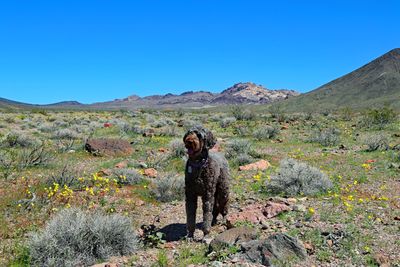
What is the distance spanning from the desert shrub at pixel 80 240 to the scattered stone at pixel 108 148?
7301 mm

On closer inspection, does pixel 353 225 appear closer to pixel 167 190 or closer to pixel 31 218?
pixel 167 190

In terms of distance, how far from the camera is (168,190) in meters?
8.01

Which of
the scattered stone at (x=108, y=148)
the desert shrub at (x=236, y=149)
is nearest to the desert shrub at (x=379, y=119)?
the desert shrub at (x=236, y=149)

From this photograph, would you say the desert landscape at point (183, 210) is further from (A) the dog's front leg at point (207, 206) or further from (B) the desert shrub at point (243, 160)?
(A) the dog's front leg at point (207, 206)

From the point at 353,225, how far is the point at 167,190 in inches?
143

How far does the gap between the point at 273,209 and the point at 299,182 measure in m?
1.99

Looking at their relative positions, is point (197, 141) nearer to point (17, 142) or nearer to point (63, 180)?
point (63, 180)

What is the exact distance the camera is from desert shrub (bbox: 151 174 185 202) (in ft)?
26.0

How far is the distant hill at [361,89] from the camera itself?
8244 centimetres

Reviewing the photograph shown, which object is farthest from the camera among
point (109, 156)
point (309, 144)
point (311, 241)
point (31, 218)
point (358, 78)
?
point (358, 78)

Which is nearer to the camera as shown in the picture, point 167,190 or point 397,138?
point 167,190

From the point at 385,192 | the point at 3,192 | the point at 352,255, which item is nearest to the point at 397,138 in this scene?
the point at 385,192

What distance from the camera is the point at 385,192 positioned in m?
8.13

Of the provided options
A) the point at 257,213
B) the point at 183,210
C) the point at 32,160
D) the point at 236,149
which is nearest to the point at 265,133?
the point at 236,149
